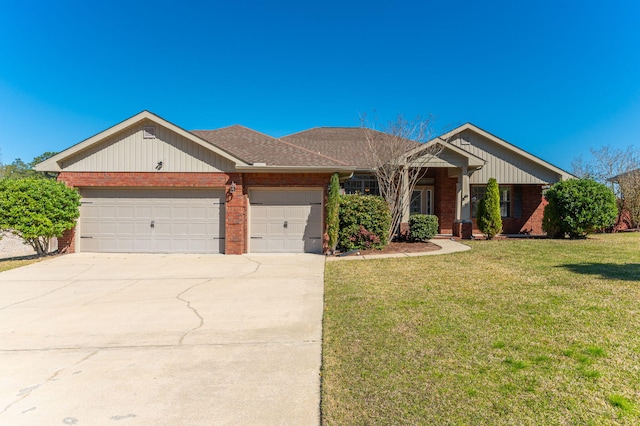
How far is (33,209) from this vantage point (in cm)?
994

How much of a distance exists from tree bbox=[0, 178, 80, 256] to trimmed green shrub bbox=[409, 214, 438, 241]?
1189 centimetres

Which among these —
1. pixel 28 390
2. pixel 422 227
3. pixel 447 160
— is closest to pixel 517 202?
pixel 447 160

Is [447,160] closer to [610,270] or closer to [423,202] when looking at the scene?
[423,202]

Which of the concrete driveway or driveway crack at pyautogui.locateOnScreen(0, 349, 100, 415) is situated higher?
the concrete driveway

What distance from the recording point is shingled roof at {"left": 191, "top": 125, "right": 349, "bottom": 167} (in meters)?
11.4

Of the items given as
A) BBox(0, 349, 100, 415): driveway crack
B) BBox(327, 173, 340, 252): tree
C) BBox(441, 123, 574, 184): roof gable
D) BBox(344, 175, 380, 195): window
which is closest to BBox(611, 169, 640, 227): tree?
BBox(441, 123, 574, 184): roof gable

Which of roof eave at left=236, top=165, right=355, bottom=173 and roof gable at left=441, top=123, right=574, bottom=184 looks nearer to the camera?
roof eave at left=236, top=165, right=355, bottom=173

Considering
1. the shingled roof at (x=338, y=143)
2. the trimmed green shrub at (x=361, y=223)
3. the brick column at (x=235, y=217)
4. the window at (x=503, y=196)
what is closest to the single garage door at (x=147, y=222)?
the brick column at (x=235, y=217)

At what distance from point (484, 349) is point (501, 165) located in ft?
47.6

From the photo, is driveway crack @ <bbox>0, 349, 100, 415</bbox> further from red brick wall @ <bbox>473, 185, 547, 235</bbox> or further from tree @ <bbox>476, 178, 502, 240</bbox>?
red brick wall @ <bbox>473, 185, 547, 235</bbox>

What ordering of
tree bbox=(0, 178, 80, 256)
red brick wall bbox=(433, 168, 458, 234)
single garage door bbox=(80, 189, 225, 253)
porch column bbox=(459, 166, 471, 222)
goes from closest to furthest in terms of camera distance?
tree bbox=(0, 178, 80, 256)
single garage door bbox=(80, 189, 225, 253)
porch column bbox=(459, 166, 471, 222)
red brick wall bbox=(433, 168, 458, 234)

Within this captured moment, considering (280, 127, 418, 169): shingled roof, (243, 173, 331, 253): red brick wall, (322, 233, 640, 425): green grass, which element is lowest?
(322, 233, 640, 425): green grass

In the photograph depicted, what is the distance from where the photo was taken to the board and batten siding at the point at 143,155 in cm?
1120

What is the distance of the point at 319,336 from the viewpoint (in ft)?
13.7
